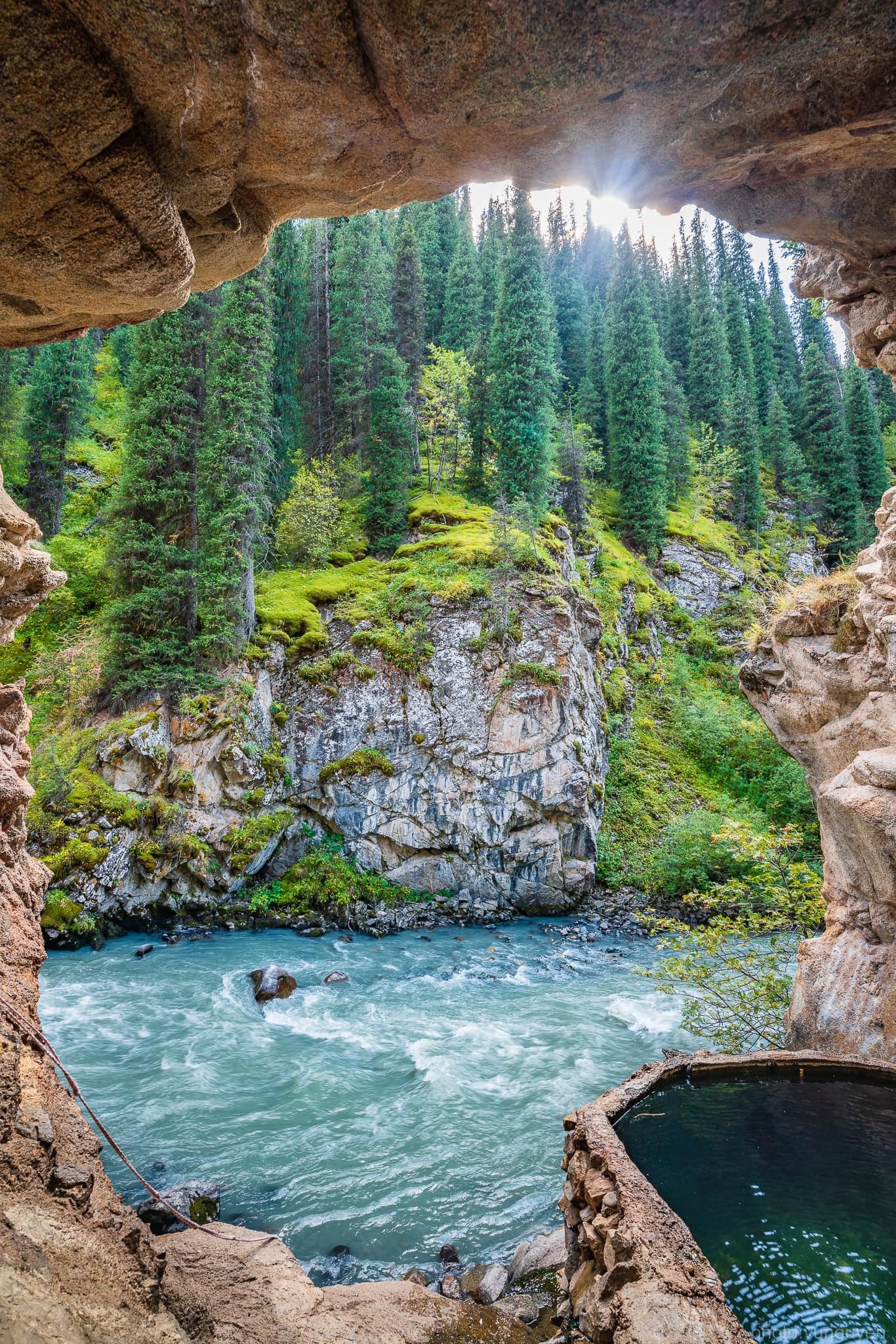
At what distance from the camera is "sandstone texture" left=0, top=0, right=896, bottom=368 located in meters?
3.92

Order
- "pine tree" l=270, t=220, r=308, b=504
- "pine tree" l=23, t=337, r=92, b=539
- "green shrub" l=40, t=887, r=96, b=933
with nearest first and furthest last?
"green shrub" l=40, t=887, r=96, b=933, "pine tree" l=23, t=337, r=92, b=539, "pine tree" l=270, t=220, r=308, b=504

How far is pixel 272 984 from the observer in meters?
13.3

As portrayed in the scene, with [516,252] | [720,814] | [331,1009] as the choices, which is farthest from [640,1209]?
[516,252]

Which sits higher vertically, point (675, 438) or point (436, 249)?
point (436, 249)

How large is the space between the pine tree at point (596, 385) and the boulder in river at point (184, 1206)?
4165cm

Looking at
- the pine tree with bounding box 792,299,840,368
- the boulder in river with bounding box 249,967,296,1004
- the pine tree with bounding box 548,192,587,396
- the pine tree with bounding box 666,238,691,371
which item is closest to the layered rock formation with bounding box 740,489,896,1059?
the boulder in river with bounding box 249,967,296,1004

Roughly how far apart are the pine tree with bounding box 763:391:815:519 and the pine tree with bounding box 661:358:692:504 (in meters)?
7.10

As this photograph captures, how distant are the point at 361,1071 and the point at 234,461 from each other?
1784 centimetres

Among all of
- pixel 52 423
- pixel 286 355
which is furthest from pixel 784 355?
pixel 52 423

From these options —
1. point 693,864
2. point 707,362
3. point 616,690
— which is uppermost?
point 707,362

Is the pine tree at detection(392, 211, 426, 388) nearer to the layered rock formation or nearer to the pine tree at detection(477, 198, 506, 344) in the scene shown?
the pine tree at detection(477, 198, 506, 344)

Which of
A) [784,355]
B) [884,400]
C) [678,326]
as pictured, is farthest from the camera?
[784,355]

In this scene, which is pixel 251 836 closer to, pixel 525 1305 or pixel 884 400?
pixel 525 1305

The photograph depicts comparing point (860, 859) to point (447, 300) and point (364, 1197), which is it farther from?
point (447, 300)
